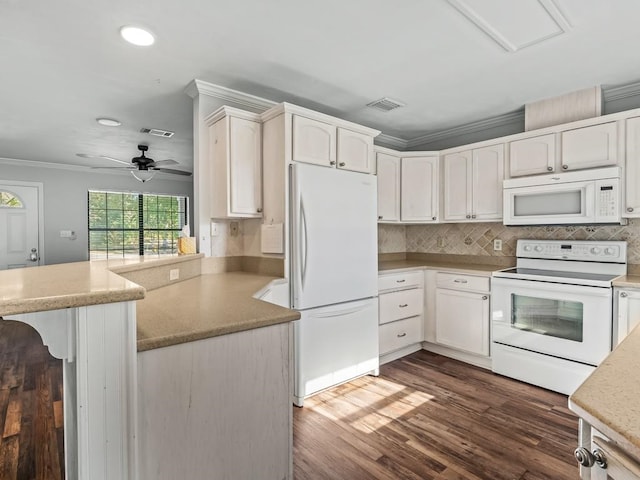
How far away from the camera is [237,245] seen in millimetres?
2998

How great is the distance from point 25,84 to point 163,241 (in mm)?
4427

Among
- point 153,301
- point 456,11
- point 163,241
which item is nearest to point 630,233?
point 456,11

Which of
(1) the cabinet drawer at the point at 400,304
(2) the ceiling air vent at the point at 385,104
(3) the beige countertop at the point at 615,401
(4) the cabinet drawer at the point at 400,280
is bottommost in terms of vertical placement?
(1) the cabinet drawer at the point at 400,304

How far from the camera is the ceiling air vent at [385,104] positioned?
10.1 feet

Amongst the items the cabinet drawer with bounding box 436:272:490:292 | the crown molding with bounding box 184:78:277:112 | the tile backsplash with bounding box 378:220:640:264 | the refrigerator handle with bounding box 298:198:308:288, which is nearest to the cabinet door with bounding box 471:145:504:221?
the tile backsplash with bounding box 378:220:640:264

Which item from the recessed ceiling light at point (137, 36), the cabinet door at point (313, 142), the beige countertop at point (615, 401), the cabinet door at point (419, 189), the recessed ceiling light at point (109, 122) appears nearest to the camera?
the beige countertop at point (615, 401)

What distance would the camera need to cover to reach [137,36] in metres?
2.05

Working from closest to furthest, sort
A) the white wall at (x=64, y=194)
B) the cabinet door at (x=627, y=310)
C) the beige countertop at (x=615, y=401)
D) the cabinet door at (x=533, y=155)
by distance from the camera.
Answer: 1. the beige countertop at (x=615, y=401)
2. the cabinet door at (x=627, y=310)
3. the cabinet door at (x=533, y=155)
4. the white wall at (x=64, y=194)

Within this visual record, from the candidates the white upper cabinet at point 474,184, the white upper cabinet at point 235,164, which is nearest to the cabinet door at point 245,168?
the white upper cabinet at point 235,164

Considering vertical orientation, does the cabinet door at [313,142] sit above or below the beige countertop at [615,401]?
above

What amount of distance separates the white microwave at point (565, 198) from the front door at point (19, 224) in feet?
21.9

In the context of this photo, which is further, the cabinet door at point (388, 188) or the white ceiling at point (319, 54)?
the cabinet door at point (388, 188)

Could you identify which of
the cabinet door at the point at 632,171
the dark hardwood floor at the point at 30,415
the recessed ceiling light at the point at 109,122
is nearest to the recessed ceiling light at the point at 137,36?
the recessed ceiling light at the point at 109,122

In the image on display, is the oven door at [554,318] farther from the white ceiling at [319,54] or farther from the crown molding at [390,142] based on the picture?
the crown molding at [390,142]
